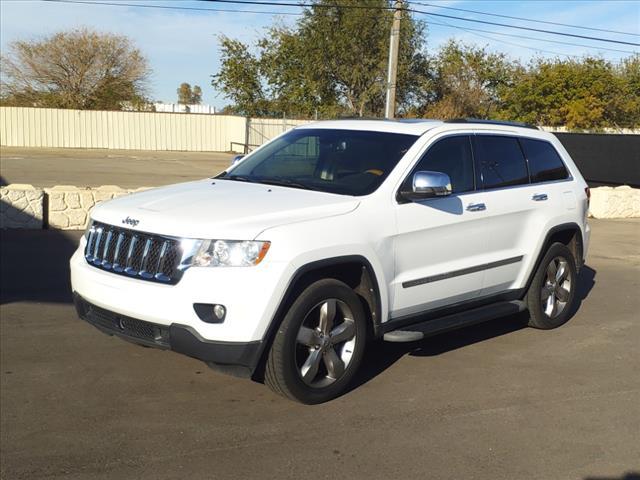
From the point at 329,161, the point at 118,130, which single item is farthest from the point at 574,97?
the point at 329,161

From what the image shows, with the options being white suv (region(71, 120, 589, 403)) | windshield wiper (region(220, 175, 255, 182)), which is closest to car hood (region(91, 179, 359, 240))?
white suv (region(71, 120, 589, 403))

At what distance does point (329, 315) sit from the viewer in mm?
4875

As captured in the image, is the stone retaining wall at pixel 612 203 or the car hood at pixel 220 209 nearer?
the car hood at pixel 220 209

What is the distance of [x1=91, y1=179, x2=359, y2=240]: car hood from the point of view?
452 cm

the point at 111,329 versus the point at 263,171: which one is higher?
the point at 263,171

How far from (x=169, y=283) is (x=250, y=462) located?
3.78 ft

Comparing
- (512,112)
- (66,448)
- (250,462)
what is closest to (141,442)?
(66,448)

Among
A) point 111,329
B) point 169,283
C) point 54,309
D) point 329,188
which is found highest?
point 329,188

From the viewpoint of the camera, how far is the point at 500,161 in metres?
6.40

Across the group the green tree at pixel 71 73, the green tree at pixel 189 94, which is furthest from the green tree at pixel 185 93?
the green tree at pixel 71 73

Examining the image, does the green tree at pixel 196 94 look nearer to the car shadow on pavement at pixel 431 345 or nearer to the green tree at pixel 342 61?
the green tree at pixel 342 61

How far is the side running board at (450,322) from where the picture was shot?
527cm

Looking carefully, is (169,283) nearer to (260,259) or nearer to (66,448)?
(260,259)

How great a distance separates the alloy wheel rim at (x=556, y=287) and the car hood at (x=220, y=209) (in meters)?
2.68
